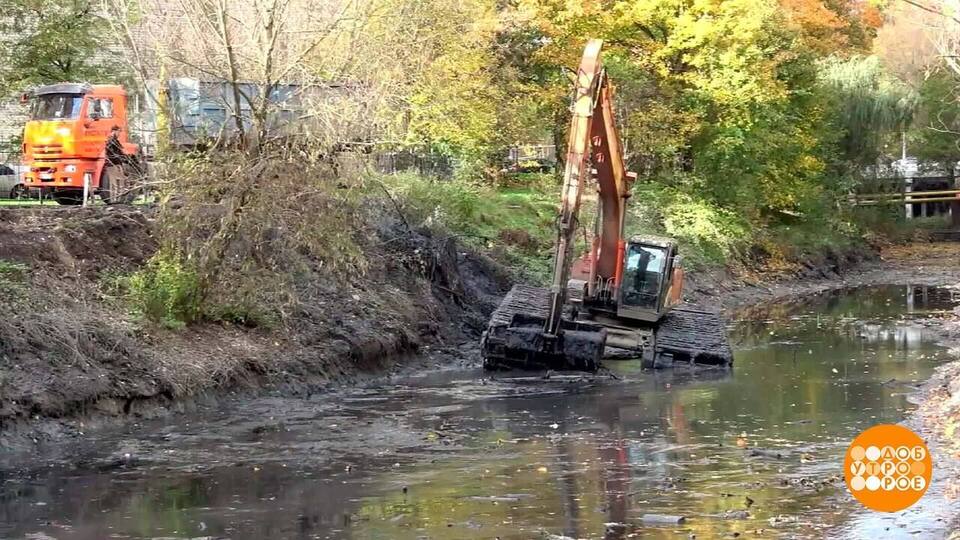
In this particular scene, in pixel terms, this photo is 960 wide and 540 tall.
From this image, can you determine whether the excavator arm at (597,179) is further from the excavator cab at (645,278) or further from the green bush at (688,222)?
the green bush at (688,222)

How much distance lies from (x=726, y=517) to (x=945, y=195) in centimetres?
5248

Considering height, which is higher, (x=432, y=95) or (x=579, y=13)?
(x=579, y=13)

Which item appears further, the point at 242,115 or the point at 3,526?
the point at 242,115

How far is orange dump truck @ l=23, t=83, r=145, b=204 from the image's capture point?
1009 inches

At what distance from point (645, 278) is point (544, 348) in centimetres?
382

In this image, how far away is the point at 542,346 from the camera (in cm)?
2166

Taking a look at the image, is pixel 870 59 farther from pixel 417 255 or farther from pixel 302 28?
pixel 302 28

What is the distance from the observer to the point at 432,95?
112 feet

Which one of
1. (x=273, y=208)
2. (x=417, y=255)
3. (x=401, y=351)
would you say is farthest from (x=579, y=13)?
(x=273, y=208)

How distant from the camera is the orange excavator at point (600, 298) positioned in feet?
68.4

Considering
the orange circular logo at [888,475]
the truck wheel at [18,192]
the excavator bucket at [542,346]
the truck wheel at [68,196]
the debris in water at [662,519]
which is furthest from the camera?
the truck wheel at [18,192]

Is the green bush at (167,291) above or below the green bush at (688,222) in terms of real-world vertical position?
below

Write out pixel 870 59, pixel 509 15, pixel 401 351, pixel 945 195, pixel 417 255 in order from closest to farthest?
pixel 401 351, pixel 417 255, pixel 509 15, pixel 870 59, pixel 945 195

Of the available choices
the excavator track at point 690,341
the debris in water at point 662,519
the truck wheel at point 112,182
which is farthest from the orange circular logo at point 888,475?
the truck wheel at point 112,182
